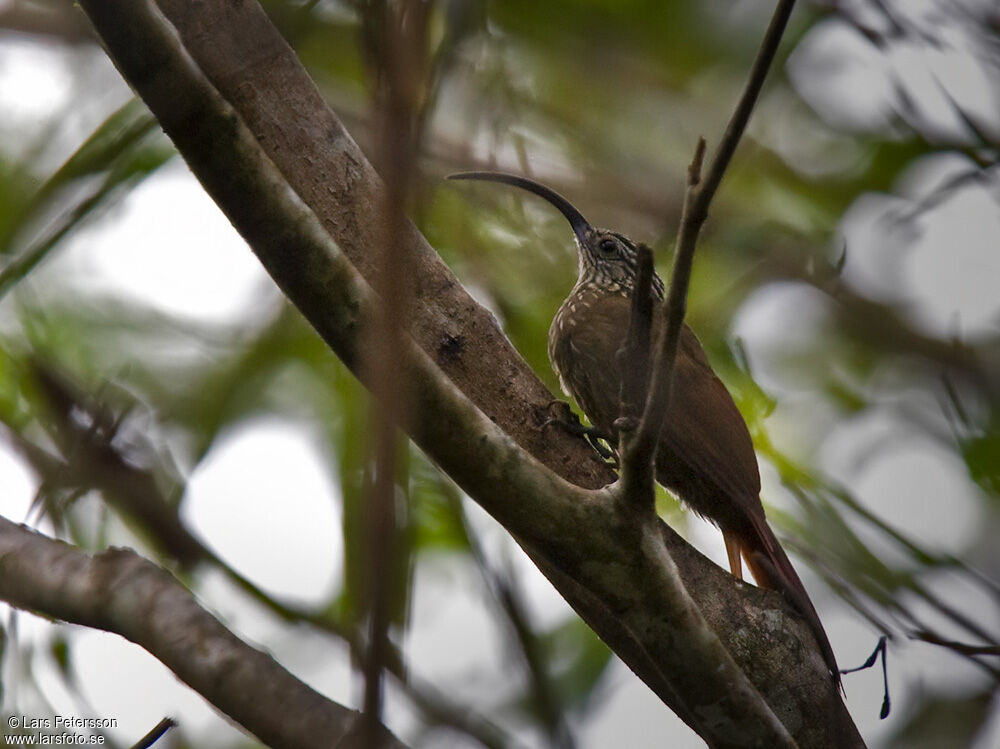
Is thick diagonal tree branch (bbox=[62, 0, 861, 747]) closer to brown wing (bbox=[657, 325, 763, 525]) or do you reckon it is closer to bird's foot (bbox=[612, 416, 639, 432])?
bird's foot (bbox=[612, 416, 639, 432])

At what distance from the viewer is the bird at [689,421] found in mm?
3643

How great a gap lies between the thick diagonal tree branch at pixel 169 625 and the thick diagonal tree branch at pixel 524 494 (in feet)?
1.78

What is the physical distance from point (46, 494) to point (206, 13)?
1.31 m

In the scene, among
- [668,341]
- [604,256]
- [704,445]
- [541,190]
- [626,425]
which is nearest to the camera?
[668,341]

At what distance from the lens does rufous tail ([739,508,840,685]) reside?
299 centimetres

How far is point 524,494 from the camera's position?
241 centimetres

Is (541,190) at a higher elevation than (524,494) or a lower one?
lower

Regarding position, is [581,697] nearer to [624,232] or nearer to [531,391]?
[531,391]

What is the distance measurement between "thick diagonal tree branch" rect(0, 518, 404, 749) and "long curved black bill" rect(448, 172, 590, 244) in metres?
2.02

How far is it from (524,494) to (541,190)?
2.16 meters

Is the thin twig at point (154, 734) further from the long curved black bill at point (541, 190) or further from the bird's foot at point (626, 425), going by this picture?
the long curved black bill at point (541, 190)

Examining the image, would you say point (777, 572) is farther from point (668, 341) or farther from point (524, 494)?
point (668, 341)

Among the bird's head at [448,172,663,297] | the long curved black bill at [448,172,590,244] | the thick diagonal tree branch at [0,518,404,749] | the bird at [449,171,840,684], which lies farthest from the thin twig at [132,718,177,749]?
the bird's head at [448,172,663,297]

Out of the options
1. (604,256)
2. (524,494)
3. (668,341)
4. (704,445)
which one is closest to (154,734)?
(524,494)
